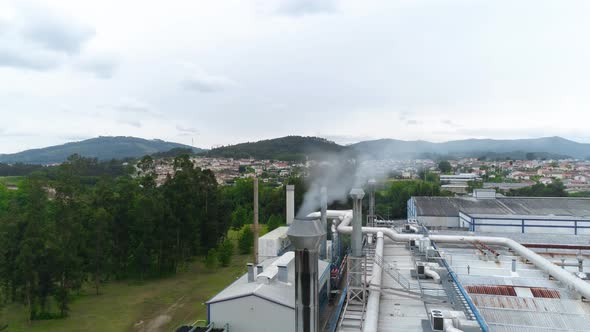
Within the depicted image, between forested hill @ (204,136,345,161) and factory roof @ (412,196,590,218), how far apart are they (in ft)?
44.1

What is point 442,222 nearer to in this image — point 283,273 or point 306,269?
point 283,273

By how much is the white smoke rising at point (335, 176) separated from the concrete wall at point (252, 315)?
23.2ft

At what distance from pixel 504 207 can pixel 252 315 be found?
94.9ft

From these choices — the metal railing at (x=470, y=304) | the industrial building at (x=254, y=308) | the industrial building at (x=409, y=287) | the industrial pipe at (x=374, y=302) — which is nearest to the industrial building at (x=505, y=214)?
the industrial building at (x=409, y=287)

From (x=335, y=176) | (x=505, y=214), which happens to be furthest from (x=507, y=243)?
(x=505, y=214)

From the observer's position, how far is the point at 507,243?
900 inches

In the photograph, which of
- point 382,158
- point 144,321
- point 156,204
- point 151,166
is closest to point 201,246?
point 156,204

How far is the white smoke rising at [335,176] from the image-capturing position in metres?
23.6

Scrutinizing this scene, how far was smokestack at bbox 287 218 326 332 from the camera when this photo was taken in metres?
7.05

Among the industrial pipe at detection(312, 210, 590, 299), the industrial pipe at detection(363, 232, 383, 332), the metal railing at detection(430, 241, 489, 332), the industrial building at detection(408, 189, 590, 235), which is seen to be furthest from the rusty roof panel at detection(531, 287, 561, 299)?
the industrial building at detection(408, 189, 590, 235)

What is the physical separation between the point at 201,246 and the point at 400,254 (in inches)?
682

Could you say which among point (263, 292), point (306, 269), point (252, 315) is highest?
point (306, 269)

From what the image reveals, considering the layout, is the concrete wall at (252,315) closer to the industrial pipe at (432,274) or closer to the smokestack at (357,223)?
the smokestack at (357,223)

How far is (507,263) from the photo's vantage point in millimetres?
20781
